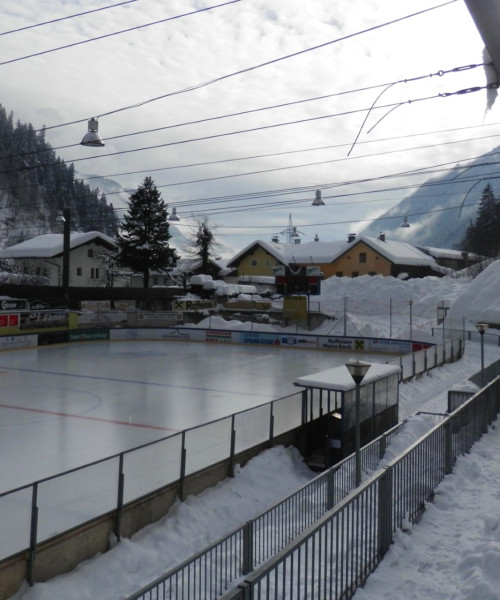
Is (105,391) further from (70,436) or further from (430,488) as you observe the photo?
(430,488)

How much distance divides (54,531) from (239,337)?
29.8 metres

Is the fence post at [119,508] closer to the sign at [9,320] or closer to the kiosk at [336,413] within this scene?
the kiosk at [336,413]

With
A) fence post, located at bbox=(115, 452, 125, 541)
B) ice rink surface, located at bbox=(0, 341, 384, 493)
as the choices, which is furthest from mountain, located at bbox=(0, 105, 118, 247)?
fence post, located at bbox=(115, 452, 125, 541)

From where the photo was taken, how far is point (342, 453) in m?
13.2

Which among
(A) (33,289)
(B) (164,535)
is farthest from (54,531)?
(A) (33,289)

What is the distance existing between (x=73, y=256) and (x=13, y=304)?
25181 mm

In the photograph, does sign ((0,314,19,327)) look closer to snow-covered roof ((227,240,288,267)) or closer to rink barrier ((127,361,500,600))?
rink barrier ((127,361,500,600))

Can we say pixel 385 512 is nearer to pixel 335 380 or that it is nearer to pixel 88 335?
pixel 335 380

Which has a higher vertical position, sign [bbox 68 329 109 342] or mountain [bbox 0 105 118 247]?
mountain [bbox 0 105 118 247]

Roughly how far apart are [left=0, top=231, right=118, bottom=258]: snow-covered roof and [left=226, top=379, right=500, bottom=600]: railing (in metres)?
56.7

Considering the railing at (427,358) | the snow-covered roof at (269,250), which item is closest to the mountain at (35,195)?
the snow-covered roof at (269,250)

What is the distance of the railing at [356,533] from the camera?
448 centimetres

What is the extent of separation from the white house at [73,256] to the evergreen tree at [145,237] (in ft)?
16.2

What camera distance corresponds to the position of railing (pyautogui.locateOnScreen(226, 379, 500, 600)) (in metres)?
4.48
